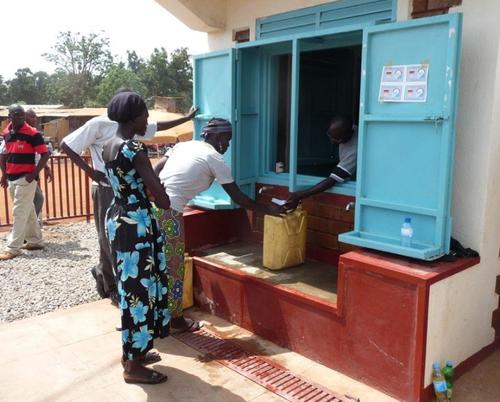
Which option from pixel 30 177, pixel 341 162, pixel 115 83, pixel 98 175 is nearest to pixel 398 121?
pixel 341 162

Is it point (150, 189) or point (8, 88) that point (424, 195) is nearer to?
point (150, 189)

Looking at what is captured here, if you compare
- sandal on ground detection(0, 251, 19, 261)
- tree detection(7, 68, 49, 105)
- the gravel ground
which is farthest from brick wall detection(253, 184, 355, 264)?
tree detection(7, 68, 49, 105)

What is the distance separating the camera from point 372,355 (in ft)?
10.5

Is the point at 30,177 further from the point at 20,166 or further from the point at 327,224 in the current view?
the point at 327,224

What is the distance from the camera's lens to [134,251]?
3.12 m

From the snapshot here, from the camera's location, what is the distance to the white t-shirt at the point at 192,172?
3836 millimetres

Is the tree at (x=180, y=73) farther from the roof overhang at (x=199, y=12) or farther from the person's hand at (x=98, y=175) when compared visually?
the person's hand at (x=98, y=175)

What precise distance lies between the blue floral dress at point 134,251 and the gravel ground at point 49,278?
1.83 metres

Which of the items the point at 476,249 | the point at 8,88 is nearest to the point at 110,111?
the point at 476,249

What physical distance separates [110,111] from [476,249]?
2.60 metres

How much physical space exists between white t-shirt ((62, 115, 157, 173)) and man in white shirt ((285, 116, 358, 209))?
1.49 m

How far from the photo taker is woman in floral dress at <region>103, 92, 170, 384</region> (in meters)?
3.01

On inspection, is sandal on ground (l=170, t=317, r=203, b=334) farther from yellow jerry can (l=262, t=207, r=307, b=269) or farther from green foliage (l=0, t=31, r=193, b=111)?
green foliage (l=0, t=31, r=193, b=111)

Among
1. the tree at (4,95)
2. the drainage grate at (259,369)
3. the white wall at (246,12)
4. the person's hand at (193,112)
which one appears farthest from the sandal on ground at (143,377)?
the tree at (4,95)
